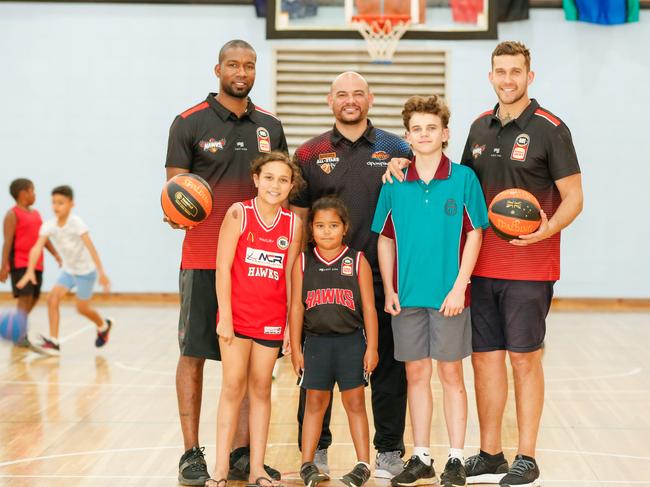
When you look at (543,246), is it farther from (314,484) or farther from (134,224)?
(134,224)

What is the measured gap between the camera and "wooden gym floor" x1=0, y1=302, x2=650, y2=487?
4.85 metres

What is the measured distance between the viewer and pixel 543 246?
4.57 m

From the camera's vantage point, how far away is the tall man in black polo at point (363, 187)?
15.9 feet

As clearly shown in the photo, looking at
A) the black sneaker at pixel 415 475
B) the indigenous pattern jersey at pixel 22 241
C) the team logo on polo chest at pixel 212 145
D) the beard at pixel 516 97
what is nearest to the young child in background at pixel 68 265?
the indigenous pattern jersey at pixel 22 241

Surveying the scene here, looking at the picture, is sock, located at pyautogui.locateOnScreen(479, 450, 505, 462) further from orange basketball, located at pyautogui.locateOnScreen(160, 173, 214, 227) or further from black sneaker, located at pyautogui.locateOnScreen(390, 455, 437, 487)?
orange basketball, located at pyautogui.locateOnScreen(160, 173, 214, 227)

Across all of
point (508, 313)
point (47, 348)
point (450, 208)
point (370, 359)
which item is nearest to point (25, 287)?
point (47, 348)

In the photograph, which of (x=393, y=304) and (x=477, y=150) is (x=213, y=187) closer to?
(x=393, y=304)

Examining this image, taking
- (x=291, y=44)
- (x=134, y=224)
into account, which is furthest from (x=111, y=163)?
(x=291, y=44)

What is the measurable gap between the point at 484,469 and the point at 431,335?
0.73 metres

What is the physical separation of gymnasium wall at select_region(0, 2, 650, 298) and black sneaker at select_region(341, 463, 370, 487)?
817 centimetres

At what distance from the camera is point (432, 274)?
4.53 m

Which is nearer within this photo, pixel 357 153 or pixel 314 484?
pixel 314 484

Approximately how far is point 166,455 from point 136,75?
8174 millimetres

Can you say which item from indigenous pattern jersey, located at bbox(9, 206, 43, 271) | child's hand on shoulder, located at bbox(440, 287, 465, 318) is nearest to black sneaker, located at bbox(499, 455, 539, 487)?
child's hand on shoulder, located at bbox(440, 287, 465, 318)
